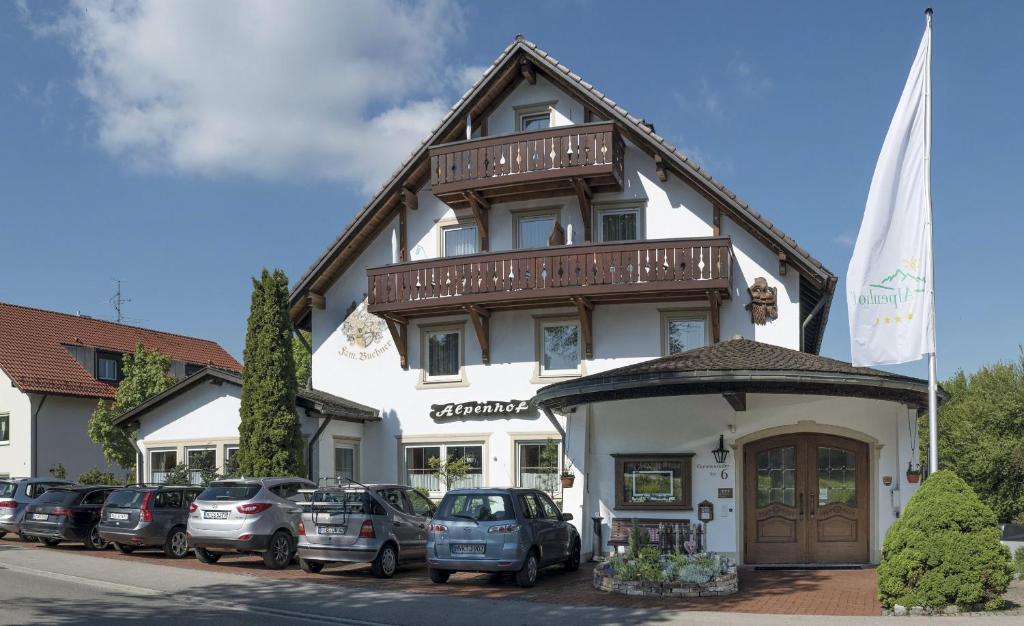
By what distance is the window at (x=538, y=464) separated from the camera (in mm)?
23922

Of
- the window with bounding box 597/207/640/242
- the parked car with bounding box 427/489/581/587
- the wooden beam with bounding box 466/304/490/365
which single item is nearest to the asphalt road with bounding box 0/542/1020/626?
the parked car with bounding box 427/489/581/587

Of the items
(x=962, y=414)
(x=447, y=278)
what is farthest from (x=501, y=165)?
(x=962, y=414)

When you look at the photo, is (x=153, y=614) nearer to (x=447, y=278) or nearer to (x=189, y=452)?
(x=447, y=278)

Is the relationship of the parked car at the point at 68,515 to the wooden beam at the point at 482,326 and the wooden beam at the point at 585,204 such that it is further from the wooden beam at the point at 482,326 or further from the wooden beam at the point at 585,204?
the wooden beam at the point at 585,204

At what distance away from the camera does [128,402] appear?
3444 cm

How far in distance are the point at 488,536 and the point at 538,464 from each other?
864cm

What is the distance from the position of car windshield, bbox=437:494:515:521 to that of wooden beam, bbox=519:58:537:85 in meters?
12.1

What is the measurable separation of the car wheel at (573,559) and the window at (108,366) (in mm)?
27133

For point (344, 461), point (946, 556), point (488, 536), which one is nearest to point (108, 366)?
point (344, 461)

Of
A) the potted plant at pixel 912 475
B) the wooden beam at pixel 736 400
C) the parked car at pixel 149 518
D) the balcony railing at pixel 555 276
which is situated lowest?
the parked car at pixel 149 518

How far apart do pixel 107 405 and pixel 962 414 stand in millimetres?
37265

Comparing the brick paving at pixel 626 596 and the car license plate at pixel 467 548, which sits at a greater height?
the car license plate at pixel 467 548

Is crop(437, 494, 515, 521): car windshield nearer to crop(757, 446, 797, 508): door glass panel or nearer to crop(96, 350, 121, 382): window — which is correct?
crop(757, 446, 797, 508): door glass panel

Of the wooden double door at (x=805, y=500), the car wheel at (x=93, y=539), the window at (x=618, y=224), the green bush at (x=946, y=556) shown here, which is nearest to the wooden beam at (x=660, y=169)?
the window at (x=618, y=224)
